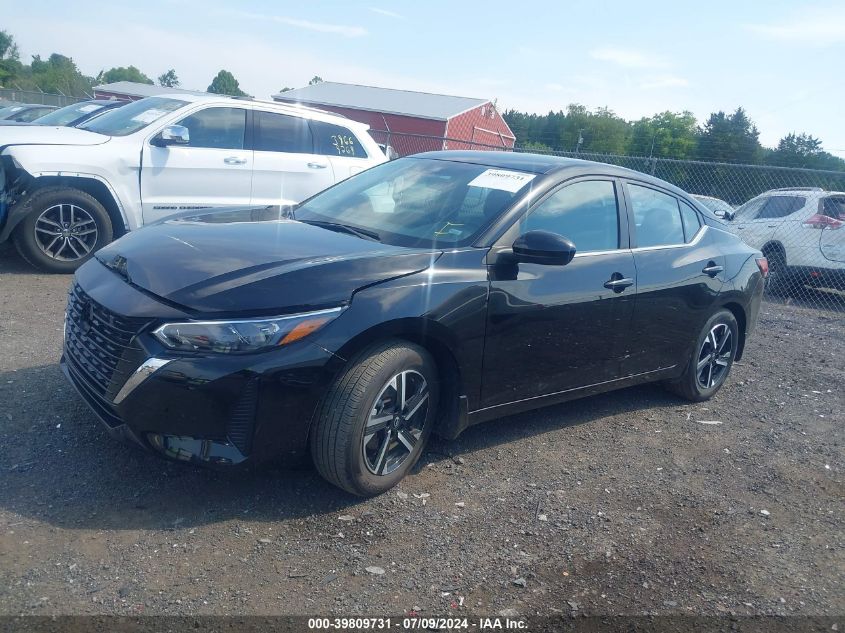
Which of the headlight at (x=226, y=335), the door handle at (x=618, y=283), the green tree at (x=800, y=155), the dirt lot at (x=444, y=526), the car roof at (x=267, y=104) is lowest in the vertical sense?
the dirt lot at (x=444, y=526)

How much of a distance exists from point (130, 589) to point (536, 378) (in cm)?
232

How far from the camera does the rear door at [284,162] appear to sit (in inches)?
320

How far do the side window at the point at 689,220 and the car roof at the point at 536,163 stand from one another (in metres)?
0.40

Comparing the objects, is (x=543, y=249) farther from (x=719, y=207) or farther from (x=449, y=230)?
(x=719, y=207)

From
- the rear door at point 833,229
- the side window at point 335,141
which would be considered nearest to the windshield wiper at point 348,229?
the side window at point 335,141

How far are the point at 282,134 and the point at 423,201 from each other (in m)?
4.64

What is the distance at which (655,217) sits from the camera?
4941 mm

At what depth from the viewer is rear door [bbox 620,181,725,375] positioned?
4.64 meters

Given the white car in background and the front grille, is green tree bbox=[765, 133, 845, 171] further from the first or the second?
the front grille

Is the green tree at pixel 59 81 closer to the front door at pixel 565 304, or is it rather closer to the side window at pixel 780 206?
the side window at pixel 780 206

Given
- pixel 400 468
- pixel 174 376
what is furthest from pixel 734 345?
pixel 174 376

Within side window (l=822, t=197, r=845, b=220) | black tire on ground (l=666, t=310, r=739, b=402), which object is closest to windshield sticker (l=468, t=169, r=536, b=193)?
black tire on ground (l=666, t=310, r=739, b=402)

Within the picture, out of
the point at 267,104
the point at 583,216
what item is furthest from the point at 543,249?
the point at 267,104

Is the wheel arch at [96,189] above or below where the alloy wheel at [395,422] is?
above
